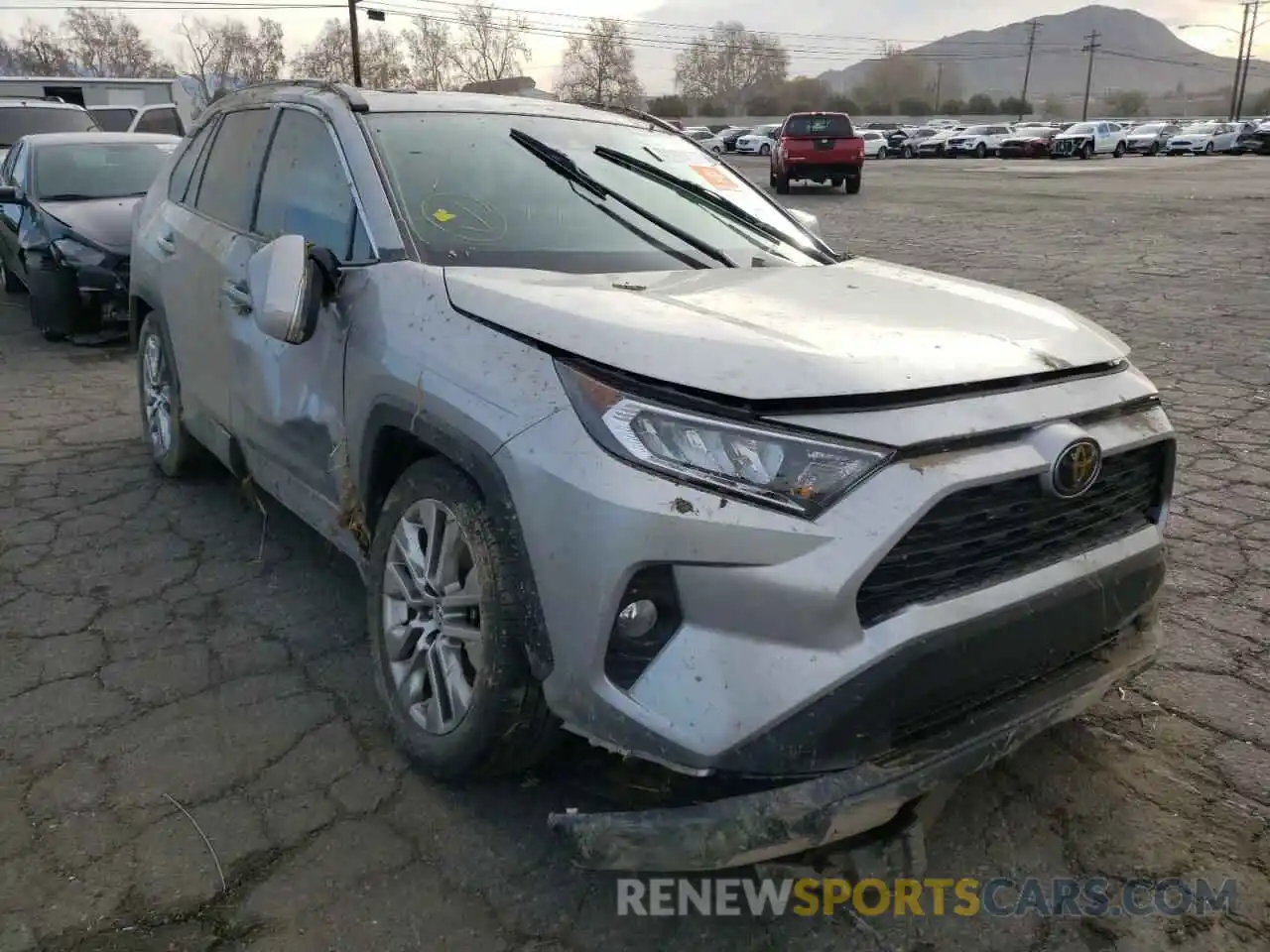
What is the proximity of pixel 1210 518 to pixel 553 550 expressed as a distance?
337 cm

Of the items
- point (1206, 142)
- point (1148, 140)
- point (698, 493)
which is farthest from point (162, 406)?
point (1148, 140)

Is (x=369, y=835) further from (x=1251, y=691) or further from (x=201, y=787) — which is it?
(x=1251, y=691)

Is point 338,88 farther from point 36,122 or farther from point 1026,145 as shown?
point 1026,145

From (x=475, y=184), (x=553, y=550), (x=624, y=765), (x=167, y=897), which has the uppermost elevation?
(x=475, y=184)

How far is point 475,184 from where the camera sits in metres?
3.07

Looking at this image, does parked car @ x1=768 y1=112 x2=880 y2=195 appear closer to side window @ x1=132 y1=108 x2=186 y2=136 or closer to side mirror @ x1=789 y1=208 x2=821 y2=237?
side window @ x1=132 y1=108 x2=186 y2=136

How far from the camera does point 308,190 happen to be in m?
3.31

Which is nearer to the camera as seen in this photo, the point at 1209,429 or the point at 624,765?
the point at 624,765

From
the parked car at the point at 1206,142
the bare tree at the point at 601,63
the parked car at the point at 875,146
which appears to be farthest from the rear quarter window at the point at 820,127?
the bare tree at the point at 601,63

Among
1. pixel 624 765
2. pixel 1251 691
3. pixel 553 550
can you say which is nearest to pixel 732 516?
pixel 553 550

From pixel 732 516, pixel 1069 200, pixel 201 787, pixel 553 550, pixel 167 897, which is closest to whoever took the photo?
pixel 732 516

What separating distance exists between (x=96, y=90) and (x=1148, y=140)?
1750 inches

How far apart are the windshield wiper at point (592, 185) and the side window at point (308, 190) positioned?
0.62m

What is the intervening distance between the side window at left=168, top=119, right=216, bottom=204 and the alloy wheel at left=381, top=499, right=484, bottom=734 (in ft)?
9.00
